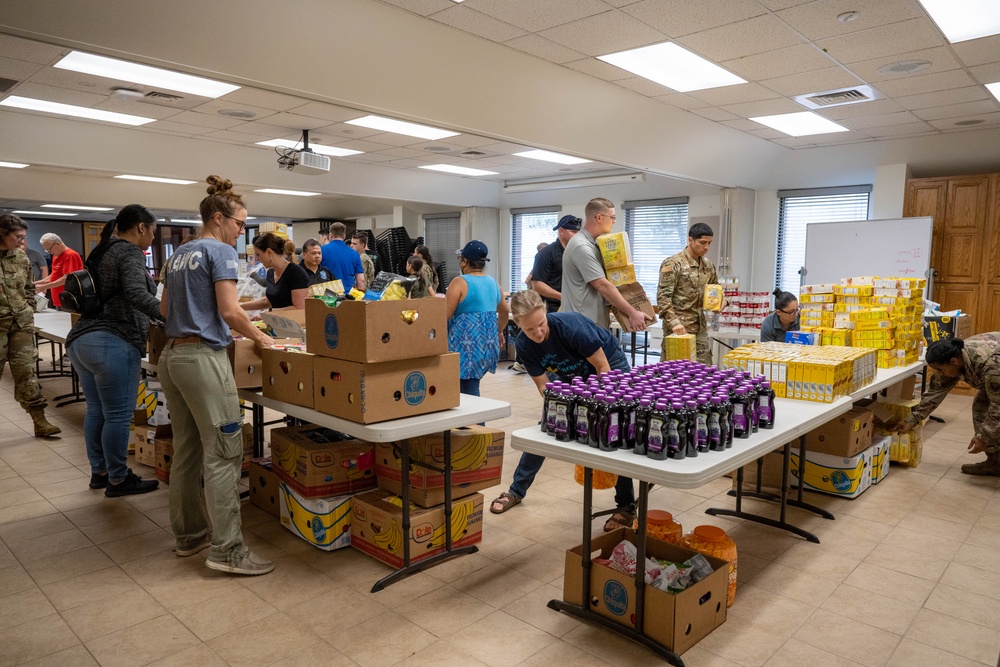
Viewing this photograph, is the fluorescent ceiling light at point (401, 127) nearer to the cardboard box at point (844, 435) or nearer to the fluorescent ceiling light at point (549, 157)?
the fluorescent ceiling light at point (549, 157)

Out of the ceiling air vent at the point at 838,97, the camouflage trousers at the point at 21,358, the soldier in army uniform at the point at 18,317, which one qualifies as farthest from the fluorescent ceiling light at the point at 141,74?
the ceiling air vent at the point at 838,97

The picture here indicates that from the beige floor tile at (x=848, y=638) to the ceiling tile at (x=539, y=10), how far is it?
347cm

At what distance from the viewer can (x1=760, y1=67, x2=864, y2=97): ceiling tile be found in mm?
5164

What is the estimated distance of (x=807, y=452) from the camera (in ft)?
13.0

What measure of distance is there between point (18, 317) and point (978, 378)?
6.54m

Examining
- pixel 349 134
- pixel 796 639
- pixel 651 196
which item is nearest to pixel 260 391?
pixel 796 639

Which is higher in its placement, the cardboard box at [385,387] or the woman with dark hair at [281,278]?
the woman with dark hair at [281,278]

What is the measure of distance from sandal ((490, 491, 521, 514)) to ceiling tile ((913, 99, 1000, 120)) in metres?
5.68

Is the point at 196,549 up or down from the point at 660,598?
down

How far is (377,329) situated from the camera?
8.18 feet

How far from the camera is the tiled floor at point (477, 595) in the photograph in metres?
2.29

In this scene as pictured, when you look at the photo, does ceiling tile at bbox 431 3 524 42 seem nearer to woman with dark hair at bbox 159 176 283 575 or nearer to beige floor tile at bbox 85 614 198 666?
woman with dark hair at bbox 159 176 283 575

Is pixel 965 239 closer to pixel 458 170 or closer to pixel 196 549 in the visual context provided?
pixel 458 170

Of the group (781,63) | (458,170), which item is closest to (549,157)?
(458,170)
